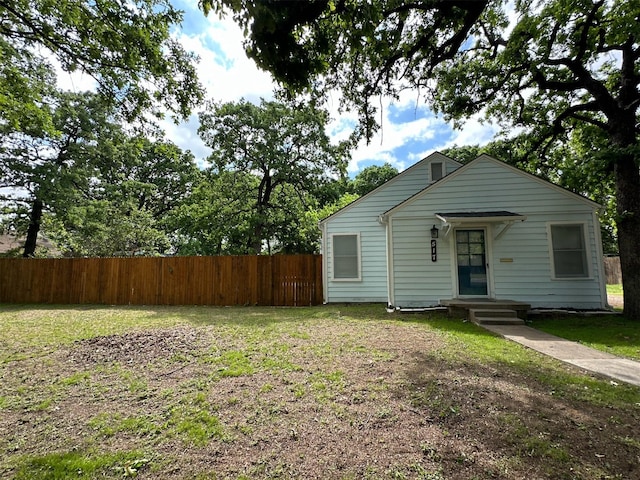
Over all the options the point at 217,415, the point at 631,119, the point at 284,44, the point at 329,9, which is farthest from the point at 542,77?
the point at 217,415

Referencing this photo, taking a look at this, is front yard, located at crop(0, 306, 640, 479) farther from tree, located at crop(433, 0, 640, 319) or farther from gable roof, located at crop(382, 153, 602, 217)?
tree, located at crop(433, 0, 640, 319)

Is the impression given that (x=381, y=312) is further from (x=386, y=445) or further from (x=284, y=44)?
(x=284, y=44)

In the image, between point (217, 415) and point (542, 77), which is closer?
point (217, 415)

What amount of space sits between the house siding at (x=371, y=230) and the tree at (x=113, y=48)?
613cm

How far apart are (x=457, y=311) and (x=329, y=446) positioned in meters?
6.55

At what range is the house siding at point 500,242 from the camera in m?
8.00

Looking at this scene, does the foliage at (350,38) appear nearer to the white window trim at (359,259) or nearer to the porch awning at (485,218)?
the porch awning at (485,218)

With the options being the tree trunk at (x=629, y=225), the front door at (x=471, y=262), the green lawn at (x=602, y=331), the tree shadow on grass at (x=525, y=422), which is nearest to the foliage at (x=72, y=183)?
the front door at (x=471, y=262)

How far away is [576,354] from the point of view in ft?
14.9

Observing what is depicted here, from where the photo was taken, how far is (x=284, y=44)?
3.31m

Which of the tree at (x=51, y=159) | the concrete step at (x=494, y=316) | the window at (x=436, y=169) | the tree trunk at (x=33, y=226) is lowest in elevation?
the concrete step at (x=494, y=316)

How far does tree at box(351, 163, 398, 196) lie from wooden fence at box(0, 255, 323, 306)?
22.3m

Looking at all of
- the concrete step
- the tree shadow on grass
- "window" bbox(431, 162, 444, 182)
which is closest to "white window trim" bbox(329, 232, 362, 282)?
"window" bbox(431, 162, 444, 182)

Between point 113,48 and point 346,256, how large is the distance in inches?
322
